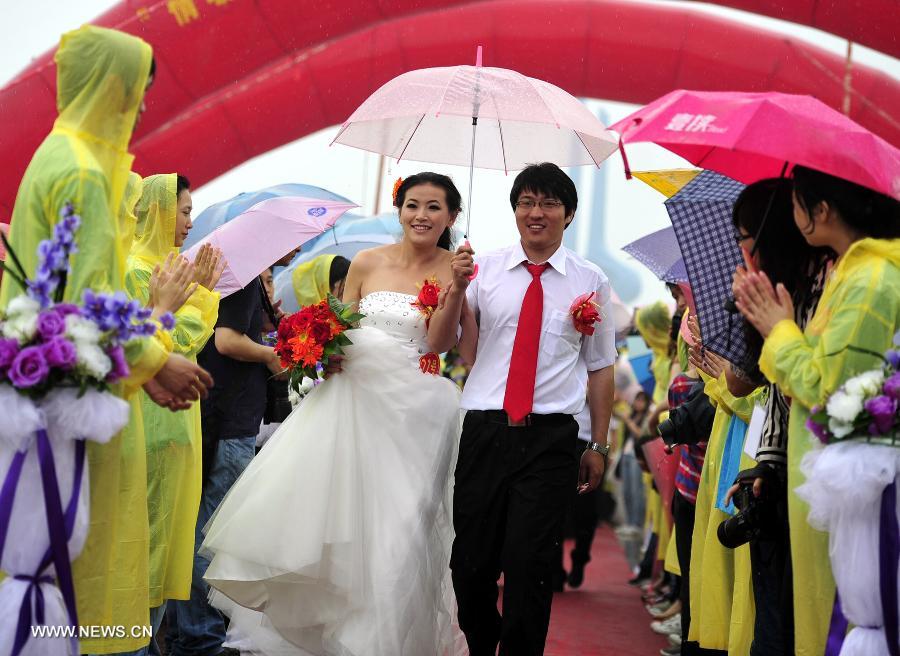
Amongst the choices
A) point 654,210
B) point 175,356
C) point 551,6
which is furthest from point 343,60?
point 175,356

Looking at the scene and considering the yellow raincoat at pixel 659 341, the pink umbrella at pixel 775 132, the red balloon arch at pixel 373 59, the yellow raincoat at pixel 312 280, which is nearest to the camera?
the pink umbrella at pixel 775 132

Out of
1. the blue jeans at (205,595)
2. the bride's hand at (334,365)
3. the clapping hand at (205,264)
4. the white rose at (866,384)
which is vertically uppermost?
the clapping hand at (205,264)

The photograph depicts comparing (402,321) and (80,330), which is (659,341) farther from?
(80,330)

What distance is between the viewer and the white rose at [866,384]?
317 centimetres

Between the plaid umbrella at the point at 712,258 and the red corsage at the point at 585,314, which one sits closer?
the plaid umbrella at the point at 712,258

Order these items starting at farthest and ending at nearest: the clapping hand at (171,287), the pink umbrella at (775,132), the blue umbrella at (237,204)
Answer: the blue umbrella at (237,204) → the clapping hand at (171,287) → the pink umbrella at (775,132)

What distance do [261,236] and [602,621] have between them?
12.5 feet

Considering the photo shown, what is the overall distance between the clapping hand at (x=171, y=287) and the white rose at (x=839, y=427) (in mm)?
2078

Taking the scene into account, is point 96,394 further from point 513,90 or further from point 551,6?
point 551,6

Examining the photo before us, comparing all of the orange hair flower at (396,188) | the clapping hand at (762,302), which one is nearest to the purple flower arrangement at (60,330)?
the clapping hand at (762,302)

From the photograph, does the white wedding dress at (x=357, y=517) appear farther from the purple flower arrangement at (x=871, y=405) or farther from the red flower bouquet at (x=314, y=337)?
the purple flower arrangement at (x=871, y=405)

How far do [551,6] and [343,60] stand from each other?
180cm

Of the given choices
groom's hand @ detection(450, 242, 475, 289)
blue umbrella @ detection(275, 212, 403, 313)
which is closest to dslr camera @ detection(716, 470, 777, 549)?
groom's hand @ detection(450, 242, 475, 289)

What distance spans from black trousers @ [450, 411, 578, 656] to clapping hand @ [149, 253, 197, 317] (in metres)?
1.38
